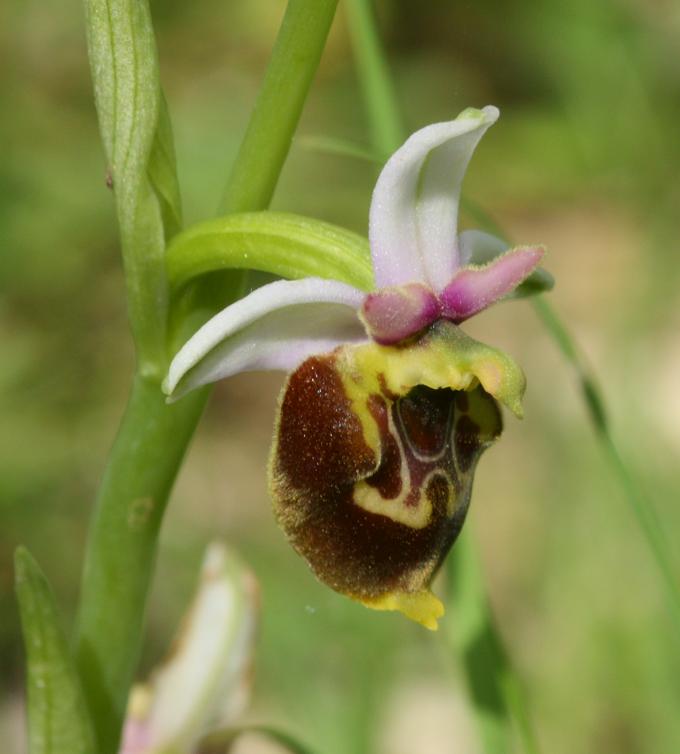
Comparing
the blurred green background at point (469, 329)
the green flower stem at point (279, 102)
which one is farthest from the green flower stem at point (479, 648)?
the green flower stem at point (279, 102)

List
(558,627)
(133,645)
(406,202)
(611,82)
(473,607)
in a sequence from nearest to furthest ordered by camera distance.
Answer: (406,202) < (133,645) < (473,607) < (558,627) < (611,82)

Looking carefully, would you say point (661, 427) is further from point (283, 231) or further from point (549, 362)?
point (283, 231)

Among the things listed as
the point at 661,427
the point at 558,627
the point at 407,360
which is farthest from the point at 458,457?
the point at 661,427

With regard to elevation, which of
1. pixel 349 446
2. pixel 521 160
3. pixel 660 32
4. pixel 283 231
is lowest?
pixel 349 446

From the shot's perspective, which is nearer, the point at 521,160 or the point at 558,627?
the point at 558,627

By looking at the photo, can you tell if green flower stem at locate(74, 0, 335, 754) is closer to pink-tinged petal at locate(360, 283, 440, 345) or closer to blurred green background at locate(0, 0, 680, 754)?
pink-tinged petal at locate(360, 283, 440, 345)

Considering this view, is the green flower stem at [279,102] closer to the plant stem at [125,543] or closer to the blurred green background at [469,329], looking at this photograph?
the plant stem at [125,543]

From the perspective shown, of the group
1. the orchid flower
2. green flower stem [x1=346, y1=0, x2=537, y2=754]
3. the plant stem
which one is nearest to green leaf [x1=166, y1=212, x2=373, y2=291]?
the orchid flower

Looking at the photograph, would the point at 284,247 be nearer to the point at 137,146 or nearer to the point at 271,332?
the point at 271,332
